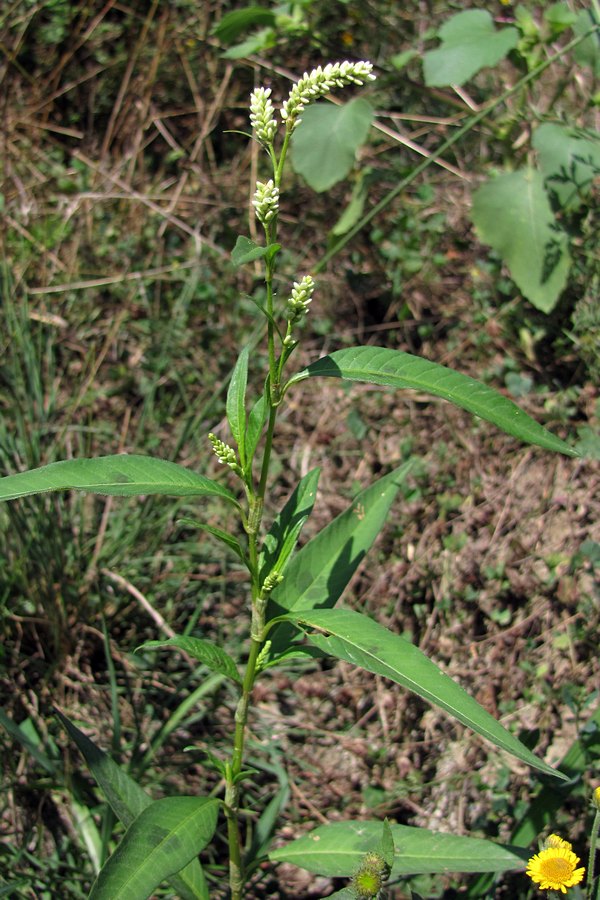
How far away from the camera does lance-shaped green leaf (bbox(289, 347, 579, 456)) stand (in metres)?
1.33

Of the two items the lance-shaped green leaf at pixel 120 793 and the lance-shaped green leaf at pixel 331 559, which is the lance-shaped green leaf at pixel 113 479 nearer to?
the lance-shaped green leaf at pixel 331 559

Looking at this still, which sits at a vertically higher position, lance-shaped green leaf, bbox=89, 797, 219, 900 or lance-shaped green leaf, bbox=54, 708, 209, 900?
lance-shaped green leaf, bbox=89, 797, 219, 900

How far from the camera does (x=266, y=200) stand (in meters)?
1.22

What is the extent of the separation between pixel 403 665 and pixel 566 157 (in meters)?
2.06

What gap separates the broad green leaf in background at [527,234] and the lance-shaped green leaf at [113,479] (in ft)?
5.57

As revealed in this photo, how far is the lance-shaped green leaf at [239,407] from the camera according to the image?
57.5 inches

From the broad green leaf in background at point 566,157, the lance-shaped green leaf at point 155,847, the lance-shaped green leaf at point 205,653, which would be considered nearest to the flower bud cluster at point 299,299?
the lance-shaped green leaf at point 205,653

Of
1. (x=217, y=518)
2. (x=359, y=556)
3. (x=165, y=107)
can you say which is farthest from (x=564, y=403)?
(x=165, y=107)

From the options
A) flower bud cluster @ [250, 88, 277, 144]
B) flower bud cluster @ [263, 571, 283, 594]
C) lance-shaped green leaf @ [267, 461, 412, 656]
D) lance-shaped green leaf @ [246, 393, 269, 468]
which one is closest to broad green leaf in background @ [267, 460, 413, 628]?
lance-shaped green leaf @ [267, 461, 412, 656]

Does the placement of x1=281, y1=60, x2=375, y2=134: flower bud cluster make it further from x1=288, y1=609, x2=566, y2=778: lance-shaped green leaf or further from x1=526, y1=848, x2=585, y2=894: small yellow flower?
x1=526, y1=848, x2=585, y2=894: small yellow flower

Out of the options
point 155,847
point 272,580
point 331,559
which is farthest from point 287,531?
point 155,847

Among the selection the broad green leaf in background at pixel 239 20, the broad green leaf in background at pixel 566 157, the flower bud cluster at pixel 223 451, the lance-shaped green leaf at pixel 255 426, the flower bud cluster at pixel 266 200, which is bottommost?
the lance-shaped green leaf at pixel 255 426

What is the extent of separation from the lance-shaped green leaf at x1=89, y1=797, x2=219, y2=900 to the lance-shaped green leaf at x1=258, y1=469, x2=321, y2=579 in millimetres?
419

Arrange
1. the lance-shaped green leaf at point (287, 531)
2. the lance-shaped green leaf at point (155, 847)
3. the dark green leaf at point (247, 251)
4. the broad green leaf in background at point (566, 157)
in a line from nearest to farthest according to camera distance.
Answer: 1. the dark green leaf at point (247, 251)
2. the lance-shaped green leaf at point (155, 847)
3. the lance-shaped green leaf at point (287, 531)
4. the broad green leaf in background at point (566, 157)
